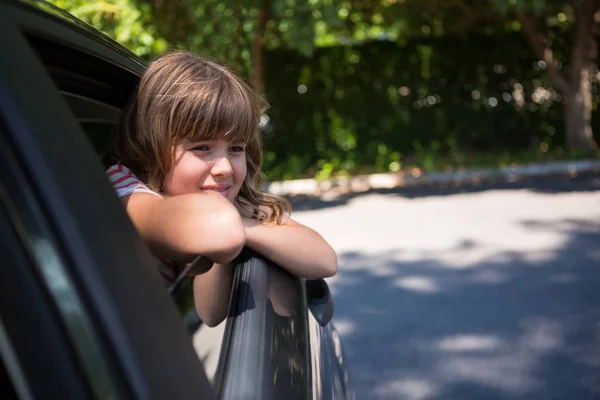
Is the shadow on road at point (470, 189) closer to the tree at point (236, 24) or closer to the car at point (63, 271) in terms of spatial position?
the tree at point (236, 24)

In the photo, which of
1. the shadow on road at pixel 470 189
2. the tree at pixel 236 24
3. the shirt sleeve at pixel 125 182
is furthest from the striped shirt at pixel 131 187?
the shadow on road at pixel 470 189

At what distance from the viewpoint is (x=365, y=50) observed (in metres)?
12.7

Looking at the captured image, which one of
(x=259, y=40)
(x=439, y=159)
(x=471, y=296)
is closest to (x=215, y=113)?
(x=471, y=296)

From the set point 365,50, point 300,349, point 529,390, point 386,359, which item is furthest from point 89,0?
point 300,349

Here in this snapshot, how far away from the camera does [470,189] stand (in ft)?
33.4

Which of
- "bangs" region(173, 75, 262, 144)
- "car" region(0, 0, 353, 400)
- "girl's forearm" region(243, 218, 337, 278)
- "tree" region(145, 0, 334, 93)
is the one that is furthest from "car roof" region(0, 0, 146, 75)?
"tree" region(145, 0, 334, 93)

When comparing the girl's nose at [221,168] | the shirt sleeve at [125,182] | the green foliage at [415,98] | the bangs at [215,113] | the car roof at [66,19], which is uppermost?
the car roof at [66,19]

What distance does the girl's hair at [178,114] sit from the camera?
1597mm

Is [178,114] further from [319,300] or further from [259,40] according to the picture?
[259,40]

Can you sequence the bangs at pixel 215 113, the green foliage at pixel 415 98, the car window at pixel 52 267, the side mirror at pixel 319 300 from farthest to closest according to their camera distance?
the green foliage at pixel 415 98 < the side mirror at pixel 319 300 < the bangs at pixel 215 113 < the car window at pixel 52 267

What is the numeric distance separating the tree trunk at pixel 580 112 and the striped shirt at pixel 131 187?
11.2m

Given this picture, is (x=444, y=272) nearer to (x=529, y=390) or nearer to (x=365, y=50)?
(x=529, y=390)

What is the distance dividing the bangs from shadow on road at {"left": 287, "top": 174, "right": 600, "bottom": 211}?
24.7ft

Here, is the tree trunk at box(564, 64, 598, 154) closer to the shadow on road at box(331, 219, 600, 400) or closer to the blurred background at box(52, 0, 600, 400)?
the blurred background at box(52, 0, 600, 400)
